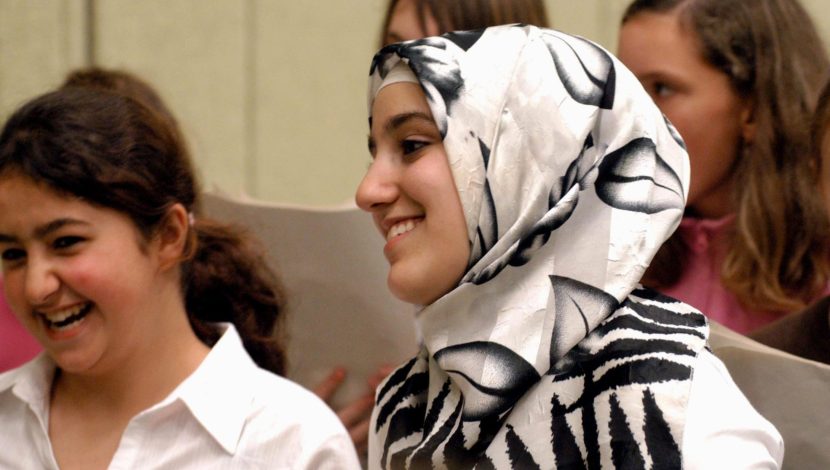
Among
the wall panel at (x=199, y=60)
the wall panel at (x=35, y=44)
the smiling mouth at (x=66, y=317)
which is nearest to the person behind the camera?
the smiling mouth at (x=66, y=317)

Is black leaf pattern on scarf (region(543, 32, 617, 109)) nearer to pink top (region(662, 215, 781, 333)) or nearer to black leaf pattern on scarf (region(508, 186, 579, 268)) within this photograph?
black leaf pattern on scarf (region(508, 186, 579, 268))

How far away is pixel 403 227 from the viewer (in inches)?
60.2

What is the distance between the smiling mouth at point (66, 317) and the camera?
1.81m

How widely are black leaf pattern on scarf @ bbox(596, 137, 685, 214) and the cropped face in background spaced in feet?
3.01

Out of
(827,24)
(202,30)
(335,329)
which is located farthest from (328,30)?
(335,329)

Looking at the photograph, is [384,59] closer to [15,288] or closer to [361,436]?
[15,288]

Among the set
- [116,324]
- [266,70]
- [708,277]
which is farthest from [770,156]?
[266,70]

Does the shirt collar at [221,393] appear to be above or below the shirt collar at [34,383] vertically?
above

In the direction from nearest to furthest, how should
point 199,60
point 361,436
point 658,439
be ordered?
point 658,439 < point 361,436 < point 199,60

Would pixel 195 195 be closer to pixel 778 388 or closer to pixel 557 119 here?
pixel 557 119

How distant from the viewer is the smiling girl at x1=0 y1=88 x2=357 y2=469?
5.90 ft

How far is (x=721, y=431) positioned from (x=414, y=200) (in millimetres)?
483

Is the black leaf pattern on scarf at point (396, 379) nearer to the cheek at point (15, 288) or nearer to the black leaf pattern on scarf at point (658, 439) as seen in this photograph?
the black leaf pattern on scarf at point (658, 439)

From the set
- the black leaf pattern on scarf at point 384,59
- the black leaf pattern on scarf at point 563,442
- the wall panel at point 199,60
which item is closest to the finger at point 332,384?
the black leaf pattern on scarf at point 384,59
